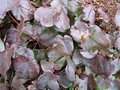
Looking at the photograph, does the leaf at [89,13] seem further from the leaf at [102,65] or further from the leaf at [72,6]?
the leaf at [102,65]

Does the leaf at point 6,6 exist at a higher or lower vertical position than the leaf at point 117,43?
higher

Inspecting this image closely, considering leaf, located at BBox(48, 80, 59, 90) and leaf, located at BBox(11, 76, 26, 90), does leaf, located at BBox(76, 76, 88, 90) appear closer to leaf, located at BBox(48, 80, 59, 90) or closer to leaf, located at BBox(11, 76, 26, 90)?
leaf, located at BBox(48, 80, 59, 90)

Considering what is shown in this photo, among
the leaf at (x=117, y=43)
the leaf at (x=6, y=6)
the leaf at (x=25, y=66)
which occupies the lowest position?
the leaf at (x=117, y=43)

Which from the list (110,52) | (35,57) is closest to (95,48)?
(110,52)

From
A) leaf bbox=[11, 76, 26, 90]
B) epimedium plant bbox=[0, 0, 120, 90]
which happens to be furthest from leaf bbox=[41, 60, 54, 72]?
leaf bbox=[11, 76, 26, 90]

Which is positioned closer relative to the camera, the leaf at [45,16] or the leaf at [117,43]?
the leaf at [45,16]

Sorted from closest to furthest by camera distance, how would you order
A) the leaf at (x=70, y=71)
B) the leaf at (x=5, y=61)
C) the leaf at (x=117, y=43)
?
1. the leaf at (x=5, y=61)
2. the leaf at (x=70, y=71)
3. the leaf at (x=117, y=43)

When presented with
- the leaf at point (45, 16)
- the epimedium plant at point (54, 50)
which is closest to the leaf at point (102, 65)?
the epimedium plant at point (54, 50)
